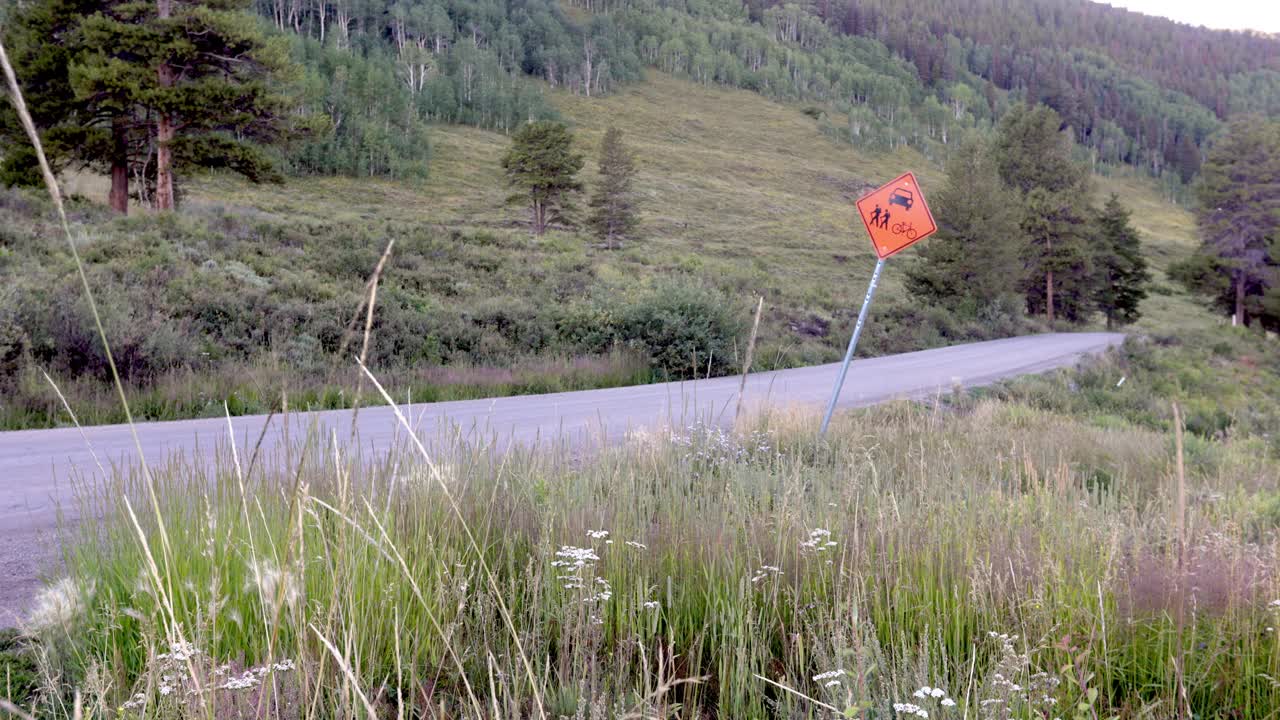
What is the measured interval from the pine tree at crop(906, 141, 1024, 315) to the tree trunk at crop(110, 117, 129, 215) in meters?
30.3

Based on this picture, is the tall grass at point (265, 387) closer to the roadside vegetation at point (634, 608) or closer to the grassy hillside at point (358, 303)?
the grassy hillside at point (358, 303)

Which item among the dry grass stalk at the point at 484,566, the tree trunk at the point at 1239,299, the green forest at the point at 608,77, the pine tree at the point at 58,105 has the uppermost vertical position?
the green forest at the point at 608,77

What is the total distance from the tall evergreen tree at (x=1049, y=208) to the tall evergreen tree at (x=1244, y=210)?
340 inches

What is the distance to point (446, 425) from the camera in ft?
14.3

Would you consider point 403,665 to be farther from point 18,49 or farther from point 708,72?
point 708,72

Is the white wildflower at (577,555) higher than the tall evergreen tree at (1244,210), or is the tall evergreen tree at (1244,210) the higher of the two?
the tall evergreen tree at (1244,210)

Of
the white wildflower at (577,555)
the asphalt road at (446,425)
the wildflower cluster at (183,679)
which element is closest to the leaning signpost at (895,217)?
the asphalt road at (446,425)

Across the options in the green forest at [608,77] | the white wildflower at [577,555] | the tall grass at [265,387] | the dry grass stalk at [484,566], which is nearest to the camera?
the dry grass stalk at [484,566]

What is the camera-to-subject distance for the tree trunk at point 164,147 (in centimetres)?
2500

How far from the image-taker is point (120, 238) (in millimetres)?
19469

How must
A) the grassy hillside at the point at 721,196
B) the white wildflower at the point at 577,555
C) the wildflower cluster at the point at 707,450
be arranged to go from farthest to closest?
→ the grassy hillside at the point at 721,196, the wildflower cluster at the point at 707,450, the white wildflower at the point at 577,555

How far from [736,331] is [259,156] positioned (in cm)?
1885

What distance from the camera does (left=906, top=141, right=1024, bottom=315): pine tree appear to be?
1324 inches

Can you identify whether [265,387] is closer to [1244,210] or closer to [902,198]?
[902,198]
